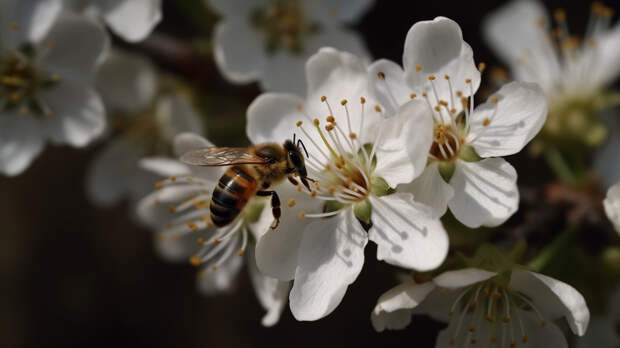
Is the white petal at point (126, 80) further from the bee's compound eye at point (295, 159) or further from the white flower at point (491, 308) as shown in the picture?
the white flower at point (491, 308)

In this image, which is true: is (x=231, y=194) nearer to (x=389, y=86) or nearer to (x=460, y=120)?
(x=389, y=86)

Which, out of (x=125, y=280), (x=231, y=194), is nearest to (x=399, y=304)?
(x=231, y=194)

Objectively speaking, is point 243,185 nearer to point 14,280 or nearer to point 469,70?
point 469,70

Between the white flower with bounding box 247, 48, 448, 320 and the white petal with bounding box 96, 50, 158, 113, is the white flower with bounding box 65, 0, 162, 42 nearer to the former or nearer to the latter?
the white petal with bounding box 96, 50, 158, 113

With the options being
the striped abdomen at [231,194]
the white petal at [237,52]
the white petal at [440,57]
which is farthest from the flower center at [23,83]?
the white petal at [440,57]

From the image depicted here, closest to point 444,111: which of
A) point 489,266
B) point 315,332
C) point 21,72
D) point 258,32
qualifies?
point 489,266

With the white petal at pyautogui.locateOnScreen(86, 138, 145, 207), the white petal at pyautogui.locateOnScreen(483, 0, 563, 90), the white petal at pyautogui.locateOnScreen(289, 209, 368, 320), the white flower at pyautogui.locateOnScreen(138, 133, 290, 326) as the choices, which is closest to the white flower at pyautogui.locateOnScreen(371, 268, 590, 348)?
the white petal at pyautogui.locateOnScreen(289, 209, 368, 320)
